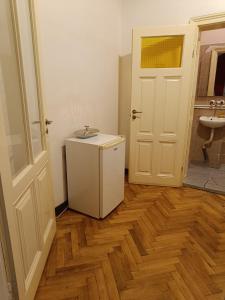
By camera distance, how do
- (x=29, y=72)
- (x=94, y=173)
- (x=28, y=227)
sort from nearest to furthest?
(x=28, y=227) → (x=29, y=72) → (x=94, y=173)

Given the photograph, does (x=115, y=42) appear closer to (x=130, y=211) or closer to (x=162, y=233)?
(x=130, y=211)

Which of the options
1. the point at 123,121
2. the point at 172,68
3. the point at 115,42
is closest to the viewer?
the point at 172,68

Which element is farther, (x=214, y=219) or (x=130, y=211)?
(x=130, y=211)

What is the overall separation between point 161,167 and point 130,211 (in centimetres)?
85

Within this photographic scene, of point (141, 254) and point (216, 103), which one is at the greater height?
point (216, 103)

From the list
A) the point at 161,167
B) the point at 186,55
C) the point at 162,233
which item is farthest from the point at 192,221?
the point at 186,55

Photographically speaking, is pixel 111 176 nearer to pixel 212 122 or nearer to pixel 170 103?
pixel 170 103

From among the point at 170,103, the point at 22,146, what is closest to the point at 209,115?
the point at 170,103

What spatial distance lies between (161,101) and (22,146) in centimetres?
185

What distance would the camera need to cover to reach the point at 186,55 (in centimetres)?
241

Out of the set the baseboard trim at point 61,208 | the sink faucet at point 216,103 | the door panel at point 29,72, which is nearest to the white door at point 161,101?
the baseboard trim at point 61,208

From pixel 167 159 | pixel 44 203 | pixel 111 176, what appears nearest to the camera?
pixel 44 203

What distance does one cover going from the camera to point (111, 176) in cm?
212

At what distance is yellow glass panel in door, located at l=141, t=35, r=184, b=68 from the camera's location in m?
2.51
